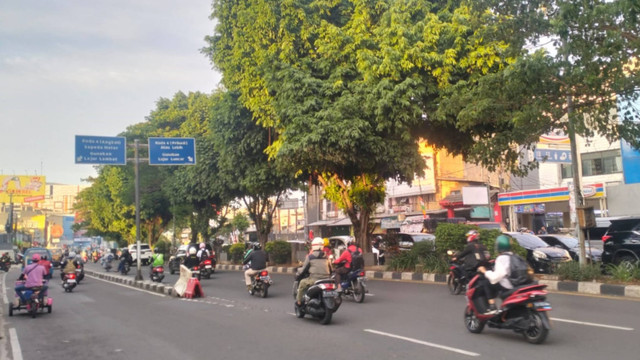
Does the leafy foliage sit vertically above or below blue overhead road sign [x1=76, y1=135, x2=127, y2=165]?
below

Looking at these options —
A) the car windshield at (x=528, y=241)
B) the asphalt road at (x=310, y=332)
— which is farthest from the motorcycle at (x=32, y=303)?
the car windshield at (x=528, y=241)

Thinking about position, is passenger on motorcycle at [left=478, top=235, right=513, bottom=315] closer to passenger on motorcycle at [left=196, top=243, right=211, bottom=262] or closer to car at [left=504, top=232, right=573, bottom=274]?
car at [left=504, top=232, right=573, bottom=274]

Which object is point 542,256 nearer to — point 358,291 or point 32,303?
point 358,291

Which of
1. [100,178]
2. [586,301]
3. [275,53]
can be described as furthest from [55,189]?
[586,301]

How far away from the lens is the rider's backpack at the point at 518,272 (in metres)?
7.16

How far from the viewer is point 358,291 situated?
12.5 m

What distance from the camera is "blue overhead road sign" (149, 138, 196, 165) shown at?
75.1 feet

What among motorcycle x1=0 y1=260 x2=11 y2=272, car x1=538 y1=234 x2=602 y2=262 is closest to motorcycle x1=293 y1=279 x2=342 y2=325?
car x1=538 y1=234 x2=602 y2=262

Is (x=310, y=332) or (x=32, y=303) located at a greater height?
(x=32, y=303)

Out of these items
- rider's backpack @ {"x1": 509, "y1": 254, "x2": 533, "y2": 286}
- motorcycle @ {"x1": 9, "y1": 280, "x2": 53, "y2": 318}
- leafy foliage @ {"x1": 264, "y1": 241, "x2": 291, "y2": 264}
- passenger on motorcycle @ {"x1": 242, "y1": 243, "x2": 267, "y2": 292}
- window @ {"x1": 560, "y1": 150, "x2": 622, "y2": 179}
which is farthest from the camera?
window @ {"x1": 560, "y1": 150, "x2": 622, "y2": 179}

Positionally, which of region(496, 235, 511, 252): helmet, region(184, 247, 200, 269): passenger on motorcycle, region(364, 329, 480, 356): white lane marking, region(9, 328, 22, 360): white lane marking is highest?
region(496, 235, 511, 252): helmet

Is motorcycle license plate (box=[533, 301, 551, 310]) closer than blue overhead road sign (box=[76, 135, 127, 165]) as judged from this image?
Yes

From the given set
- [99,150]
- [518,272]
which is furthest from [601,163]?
[518,272]

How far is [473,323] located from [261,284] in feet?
24.8
